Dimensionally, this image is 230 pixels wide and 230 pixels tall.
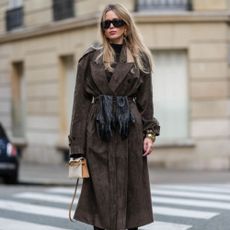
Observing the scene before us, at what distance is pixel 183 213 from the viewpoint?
817 cm

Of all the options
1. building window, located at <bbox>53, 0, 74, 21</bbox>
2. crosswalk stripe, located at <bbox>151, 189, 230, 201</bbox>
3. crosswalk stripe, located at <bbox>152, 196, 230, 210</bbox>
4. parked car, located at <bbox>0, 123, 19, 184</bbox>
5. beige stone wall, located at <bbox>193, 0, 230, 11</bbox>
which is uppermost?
building window, located at <bbox>53, 0, 74, 21</bbox>

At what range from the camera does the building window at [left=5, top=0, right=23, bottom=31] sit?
2086 cm

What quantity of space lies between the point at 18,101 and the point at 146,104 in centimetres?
1668

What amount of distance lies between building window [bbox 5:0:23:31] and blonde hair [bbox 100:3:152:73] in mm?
16192

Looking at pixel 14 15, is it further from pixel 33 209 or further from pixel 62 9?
pixel 33 209

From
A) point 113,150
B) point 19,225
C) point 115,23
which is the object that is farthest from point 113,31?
point 19,225

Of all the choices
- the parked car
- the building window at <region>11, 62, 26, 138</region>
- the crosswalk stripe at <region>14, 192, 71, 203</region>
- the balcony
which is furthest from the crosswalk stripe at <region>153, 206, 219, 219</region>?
the balcony

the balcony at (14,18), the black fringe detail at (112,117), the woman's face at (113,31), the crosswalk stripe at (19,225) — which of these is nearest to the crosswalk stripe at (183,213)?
the crosswalk stripe at (19,225)

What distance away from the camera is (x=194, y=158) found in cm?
1636

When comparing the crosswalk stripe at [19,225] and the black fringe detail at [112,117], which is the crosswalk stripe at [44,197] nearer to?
the crosswalk stripe at [19,225]

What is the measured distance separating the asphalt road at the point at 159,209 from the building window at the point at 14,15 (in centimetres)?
1033

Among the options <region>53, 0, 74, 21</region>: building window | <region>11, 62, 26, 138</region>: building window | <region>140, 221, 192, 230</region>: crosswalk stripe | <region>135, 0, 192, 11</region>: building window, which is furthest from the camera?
<region>11, 62, 26, 138</region>: building window

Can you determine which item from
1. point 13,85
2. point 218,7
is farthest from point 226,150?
point 13,85

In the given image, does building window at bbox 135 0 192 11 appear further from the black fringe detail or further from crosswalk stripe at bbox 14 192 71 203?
the black fringe detail
